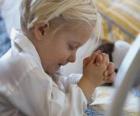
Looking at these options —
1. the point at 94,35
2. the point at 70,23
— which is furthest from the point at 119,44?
the point at 70,23

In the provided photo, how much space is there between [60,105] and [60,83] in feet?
0.43

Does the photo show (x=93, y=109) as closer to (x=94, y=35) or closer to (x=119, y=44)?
(x=94, y=35)

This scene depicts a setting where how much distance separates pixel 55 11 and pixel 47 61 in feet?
0.44

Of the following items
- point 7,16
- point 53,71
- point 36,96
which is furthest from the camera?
point 7,16

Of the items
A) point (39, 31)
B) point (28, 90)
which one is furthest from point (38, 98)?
point (39, 31)

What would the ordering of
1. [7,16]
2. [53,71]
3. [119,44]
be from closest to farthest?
[53,71] < [119,44] < [7,16]

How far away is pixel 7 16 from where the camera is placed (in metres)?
1.93

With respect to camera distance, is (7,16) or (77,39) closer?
(77,39)

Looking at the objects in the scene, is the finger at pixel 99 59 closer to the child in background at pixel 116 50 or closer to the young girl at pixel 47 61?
the young girl at pixel 47 61

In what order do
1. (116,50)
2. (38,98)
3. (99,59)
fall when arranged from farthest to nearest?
(116,50) < (99,59) < (38,98)

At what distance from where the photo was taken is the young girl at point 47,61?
923mm

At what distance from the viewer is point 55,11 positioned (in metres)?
0.96

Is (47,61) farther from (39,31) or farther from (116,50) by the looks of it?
(116,50)

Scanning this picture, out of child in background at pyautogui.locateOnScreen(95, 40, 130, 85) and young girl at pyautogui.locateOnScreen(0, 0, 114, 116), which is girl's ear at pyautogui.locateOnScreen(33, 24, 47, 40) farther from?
child in background at pyautogui.locateOnScreen(95, 40, 130, 85)
